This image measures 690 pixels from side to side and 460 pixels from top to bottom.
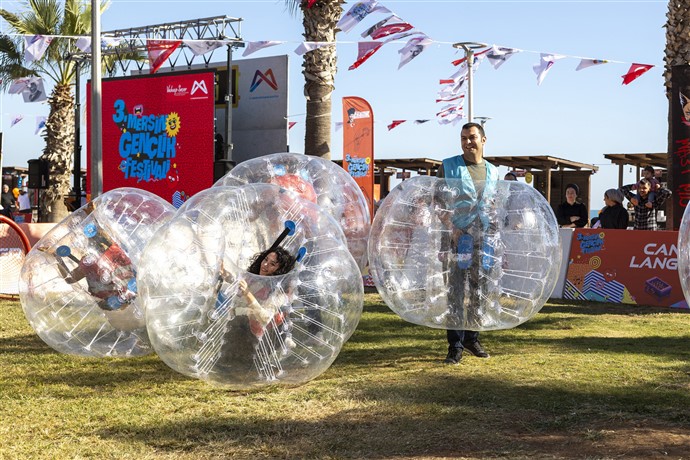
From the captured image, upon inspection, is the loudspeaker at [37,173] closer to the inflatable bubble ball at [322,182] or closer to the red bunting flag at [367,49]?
the red bunting flag at [367,49]

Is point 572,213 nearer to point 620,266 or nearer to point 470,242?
point 620,266

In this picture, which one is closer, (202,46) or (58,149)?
(202,46)

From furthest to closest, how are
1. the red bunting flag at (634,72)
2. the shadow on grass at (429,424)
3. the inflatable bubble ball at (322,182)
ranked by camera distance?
the red bunting flag at (634,72), the inflatable bubble ball at (322,182), the shadow on grass at (429,424)

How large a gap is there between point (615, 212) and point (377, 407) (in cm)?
782

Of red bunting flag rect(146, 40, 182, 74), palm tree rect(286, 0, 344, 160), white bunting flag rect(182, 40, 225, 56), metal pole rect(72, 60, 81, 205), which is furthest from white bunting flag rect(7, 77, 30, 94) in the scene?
palm tree rect(286, 0, 344, 160)

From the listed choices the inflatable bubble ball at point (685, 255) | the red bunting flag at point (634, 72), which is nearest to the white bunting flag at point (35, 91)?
the red bunting flag at point (634, 72)

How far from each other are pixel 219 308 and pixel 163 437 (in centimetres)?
84

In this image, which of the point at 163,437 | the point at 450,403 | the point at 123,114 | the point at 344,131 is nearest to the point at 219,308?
the point at 163,437

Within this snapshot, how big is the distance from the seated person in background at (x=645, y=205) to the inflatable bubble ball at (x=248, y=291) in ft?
25.8

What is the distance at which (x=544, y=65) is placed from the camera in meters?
15.4

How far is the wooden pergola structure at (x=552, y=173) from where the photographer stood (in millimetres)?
21891

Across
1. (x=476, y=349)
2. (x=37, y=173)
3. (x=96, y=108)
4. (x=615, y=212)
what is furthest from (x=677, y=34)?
(x=37, y=173)

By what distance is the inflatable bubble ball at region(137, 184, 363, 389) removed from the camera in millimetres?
4590

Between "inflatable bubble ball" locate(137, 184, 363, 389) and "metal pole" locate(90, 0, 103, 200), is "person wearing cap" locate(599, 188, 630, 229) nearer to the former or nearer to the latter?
"inflatable bubble ball" locate(137, 184, 363, 389)
